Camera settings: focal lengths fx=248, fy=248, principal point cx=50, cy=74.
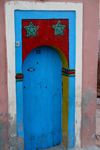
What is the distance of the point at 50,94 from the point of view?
19.0ft

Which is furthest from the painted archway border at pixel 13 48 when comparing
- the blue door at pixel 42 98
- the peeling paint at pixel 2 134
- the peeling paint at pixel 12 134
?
the blue door at pixel 42 98

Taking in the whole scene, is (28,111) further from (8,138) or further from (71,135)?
(71,135)

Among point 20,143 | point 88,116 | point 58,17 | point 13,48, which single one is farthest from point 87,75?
point 20,143

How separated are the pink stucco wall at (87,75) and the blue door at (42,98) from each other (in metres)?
0.58

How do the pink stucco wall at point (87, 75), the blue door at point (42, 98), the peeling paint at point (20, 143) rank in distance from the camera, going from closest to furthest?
the pink stucco wall at point (87, 75)
the peeling paint at point (20, 143)
the blue door at point (42, 98)

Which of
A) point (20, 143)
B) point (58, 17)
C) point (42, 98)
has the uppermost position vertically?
point (58, 17)

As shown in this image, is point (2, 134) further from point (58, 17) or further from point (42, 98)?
point (58, 17)

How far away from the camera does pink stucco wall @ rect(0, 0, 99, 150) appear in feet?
16.3

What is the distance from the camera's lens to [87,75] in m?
5.69

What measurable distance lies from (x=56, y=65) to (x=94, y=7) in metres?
1.55

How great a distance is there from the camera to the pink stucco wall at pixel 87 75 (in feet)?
16.3

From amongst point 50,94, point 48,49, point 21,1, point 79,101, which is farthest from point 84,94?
point 21,1

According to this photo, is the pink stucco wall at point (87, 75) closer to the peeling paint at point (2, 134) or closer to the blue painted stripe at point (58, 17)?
the peeling paint at point (2, 134)

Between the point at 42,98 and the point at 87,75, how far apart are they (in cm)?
116
